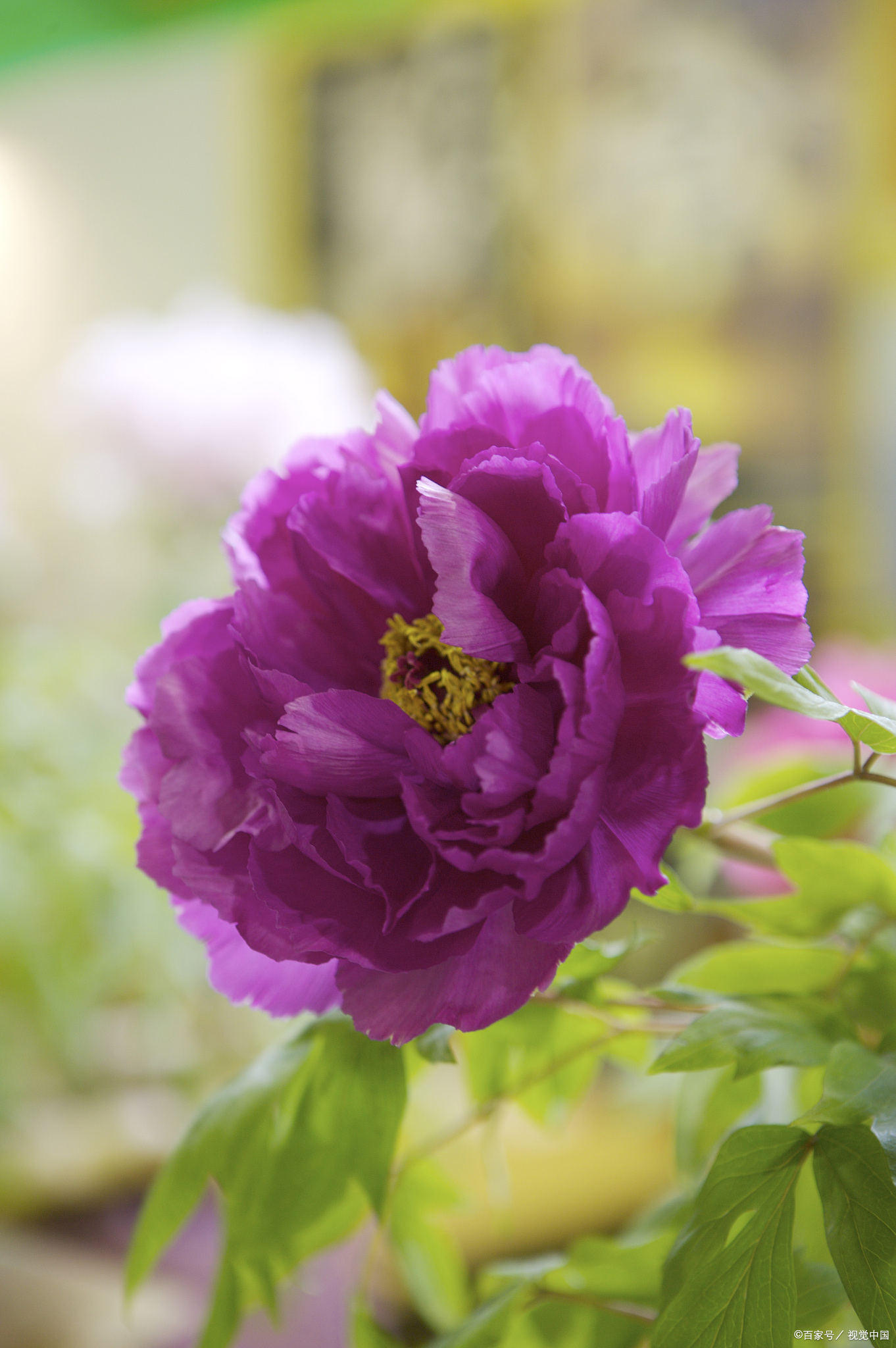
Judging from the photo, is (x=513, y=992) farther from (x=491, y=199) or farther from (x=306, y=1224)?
(x=491, y=199)

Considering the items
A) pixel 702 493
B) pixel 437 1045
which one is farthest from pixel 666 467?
pixel 437 1045

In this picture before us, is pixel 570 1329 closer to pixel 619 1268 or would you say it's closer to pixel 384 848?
pixel 619 1268

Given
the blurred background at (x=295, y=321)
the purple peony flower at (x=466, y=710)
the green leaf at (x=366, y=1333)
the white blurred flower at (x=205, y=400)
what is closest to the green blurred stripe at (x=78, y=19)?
the blurred background at (x=295, y=321)

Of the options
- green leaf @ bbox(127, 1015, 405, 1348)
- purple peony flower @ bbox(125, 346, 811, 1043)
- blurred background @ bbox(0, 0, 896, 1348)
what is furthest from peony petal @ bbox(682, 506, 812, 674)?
blurred background @ bbox(0, 0, 896, 1348)

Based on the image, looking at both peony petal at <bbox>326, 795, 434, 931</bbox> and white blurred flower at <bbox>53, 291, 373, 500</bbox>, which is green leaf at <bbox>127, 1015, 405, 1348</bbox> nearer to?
peony petal at <bbox>326, 795, 434, 931</bbox>

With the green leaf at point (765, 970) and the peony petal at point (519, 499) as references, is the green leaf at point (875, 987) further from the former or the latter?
the peony petal at point (519, 499)

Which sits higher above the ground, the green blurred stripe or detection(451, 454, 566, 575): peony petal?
the green blurred stripe
